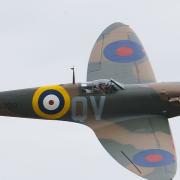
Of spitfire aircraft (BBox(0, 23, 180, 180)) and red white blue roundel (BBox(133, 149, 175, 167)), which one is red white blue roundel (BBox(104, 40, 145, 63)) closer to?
spitfire aircraft (BBox(0, 23, 180, 180))

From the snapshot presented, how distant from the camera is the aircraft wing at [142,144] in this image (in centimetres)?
2266

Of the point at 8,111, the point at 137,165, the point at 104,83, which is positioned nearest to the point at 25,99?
the point at 8,111

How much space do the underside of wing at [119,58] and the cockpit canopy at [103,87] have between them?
122cm

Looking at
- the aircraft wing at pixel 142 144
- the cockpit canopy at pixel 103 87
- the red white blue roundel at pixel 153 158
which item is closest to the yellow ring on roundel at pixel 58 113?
the cockpit canopy at pixel 103 87

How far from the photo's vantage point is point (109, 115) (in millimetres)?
24906

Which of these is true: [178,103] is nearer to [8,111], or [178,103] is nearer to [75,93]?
[75,93]

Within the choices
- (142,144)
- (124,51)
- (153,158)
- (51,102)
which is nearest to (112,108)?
(142,144)

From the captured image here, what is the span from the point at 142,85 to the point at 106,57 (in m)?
2.59

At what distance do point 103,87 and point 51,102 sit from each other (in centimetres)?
176

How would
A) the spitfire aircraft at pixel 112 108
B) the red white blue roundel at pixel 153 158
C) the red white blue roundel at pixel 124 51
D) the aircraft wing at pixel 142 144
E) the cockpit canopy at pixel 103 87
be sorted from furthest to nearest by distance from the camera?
the red white blue roundel at pixel 124 51, the cockpit canopy at pixel 103 87, the spitfire aircraft at pixel 112 108, the red white blue roundel at pixel 153 158, the aircraft wing at pixel 142 144

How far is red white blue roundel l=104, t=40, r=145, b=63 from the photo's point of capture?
27125mm

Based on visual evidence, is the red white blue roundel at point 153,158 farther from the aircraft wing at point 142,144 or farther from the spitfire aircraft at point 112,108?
the spitfire aircraft at point 112,108

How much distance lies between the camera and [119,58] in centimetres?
2711

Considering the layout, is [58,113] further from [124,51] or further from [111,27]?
[111,27]
